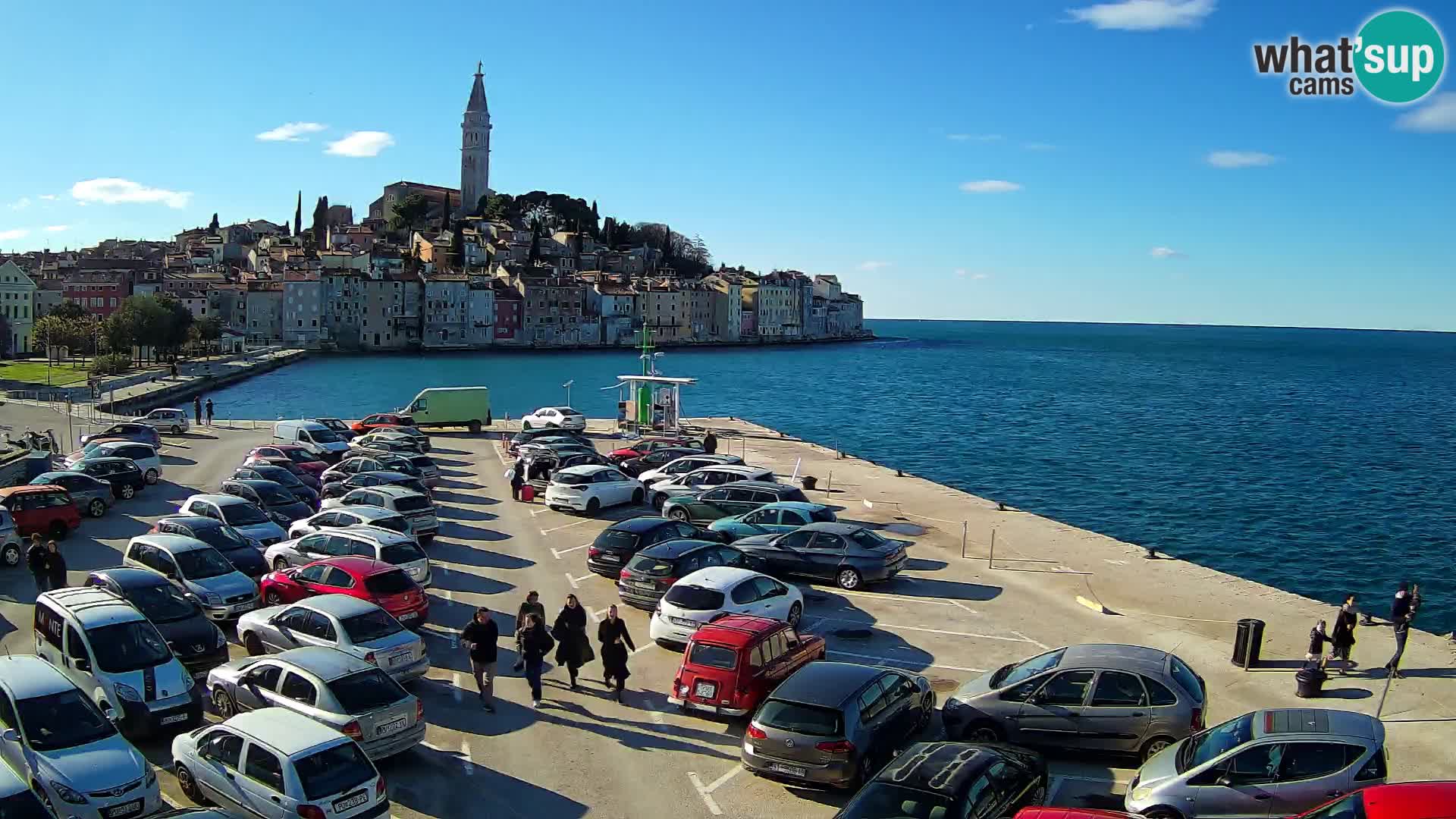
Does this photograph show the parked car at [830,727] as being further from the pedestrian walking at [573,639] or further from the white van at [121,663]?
the white van at [121,663]

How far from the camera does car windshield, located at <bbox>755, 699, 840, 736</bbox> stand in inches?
423

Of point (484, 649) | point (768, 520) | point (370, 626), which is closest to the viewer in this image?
point (484, 649)

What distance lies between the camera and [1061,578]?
21484 mm

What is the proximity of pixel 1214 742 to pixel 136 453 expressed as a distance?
1133 inches

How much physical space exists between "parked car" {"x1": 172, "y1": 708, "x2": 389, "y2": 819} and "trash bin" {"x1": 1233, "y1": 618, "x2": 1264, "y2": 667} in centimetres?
1202

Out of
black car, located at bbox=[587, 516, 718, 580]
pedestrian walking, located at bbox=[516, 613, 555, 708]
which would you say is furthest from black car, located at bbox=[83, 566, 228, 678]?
black car, located at bbox=[587, 516, 718, 580]

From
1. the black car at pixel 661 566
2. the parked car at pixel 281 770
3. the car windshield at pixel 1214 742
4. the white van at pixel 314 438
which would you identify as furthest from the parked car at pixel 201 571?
the white van at pixel 314 438

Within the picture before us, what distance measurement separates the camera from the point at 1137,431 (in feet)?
246

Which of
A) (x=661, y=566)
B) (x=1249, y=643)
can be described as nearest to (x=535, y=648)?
(x=661, y=566)

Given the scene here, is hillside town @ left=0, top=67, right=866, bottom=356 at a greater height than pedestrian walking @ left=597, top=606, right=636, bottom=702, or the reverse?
hillside town @ left=0, top=67, right=866, bottom=356

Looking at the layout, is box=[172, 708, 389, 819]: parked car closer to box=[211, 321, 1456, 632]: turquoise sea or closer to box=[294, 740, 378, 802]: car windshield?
box=[294, 740, 378, 802]: car windshield

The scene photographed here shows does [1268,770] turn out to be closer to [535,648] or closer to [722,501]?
[535,648]

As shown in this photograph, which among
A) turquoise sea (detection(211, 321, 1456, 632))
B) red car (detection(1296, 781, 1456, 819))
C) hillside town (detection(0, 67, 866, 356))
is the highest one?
hillside town (detection(0, 67, 866, 356))

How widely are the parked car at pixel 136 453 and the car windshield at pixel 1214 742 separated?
27278 mm
